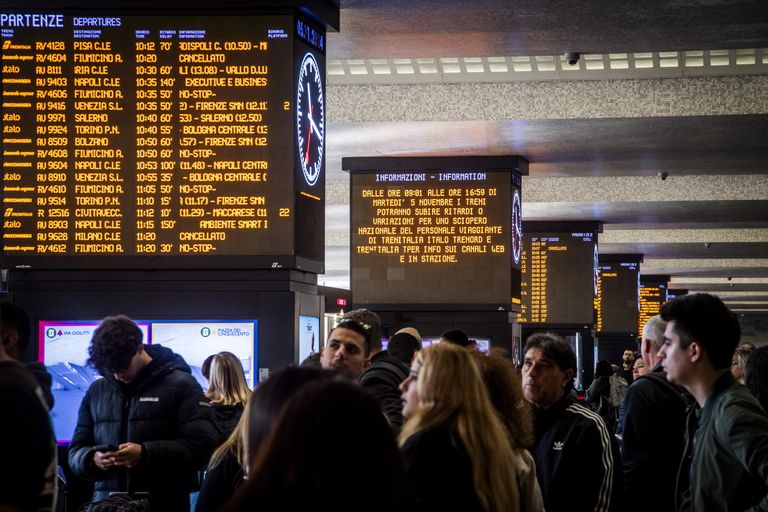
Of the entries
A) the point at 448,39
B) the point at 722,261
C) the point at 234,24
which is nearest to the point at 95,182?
the point at 234,24

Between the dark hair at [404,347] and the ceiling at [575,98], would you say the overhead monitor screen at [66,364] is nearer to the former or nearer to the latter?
the dark hair at [404,347]

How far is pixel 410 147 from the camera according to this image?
15.4m

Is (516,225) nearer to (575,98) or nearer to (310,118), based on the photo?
(575,98)

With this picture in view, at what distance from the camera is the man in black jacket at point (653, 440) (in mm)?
5043

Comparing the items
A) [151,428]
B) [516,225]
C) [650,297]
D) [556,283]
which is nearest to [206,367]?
[151,428]

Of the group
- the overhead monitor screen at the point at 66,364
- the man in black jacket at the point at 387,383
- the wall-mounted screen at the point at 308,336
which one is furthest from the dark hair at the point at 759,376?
the overhead monitor screen at the point at 66,364

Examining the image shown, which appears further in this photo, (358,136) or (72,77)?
(358,136)

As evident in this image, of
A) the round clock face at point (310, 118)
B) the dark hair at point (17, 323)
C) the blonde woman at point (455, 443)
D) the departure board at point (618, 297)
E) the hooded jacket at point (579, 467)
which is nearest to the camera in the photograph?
the blonde woman at point (455, 443)

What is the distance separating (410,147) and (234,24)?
751 cm

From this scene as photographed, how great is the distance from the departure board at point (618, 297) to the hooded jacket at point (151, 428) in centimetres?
2329

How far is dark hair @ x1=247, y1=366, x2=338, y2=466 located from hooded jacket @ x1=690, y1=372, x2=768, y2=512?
1780 mm

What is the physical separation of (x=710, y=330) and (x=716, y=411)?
316 mm

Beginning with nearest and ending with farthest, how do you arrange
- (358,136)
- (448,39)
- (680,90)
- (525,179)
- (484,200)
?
(448,39)
(680,90)
(358,136)
(484,200)
(525,179)

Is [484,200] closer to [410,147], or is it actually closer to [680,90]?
[410,147]
